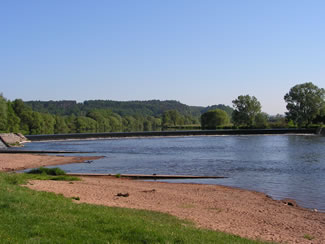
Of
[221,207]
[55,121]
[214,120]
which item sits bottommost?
[221,207]

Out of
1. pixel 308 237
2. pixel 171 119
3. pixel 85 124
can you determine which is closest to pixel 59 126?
pixel 85 124

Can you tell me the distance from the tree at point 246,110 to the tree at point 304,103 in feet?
41.7

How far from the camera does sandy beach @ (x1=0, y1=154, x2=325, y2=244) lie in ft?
37.2

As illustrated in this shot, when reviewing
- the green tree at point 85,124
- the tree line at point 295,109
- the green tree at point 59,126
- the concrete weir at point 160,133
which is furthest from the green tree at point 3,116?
the tree line at point 295,109

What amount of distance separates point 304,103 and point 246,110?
19.5 metres

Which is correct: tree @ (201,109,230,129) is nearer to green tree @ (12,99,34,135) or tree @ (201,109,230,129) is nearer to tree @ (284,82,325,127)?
tree @ (284,82,325,127)

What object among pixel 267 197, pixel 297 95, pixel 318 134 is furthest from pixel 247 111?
pixel 267 197

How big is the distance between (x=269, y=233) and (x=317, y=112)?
302ft

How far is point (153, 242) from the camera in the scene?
23.9ft

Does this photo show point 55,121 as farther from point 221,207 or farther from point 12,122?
point 221,207

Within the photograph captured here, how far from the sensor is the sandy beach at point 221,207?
1134 centimetres

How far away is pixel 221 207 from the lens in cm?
1499

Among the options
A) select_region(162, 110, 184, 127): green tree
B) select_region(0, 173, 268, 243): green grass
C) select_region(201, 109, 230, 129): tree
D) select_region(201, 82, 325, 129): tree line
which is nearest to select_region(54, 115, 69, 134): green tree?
select_region(201, 109, 230, 129): tree

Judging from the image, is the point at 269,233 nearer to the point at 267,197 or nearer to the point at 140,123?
the point at 267,197
